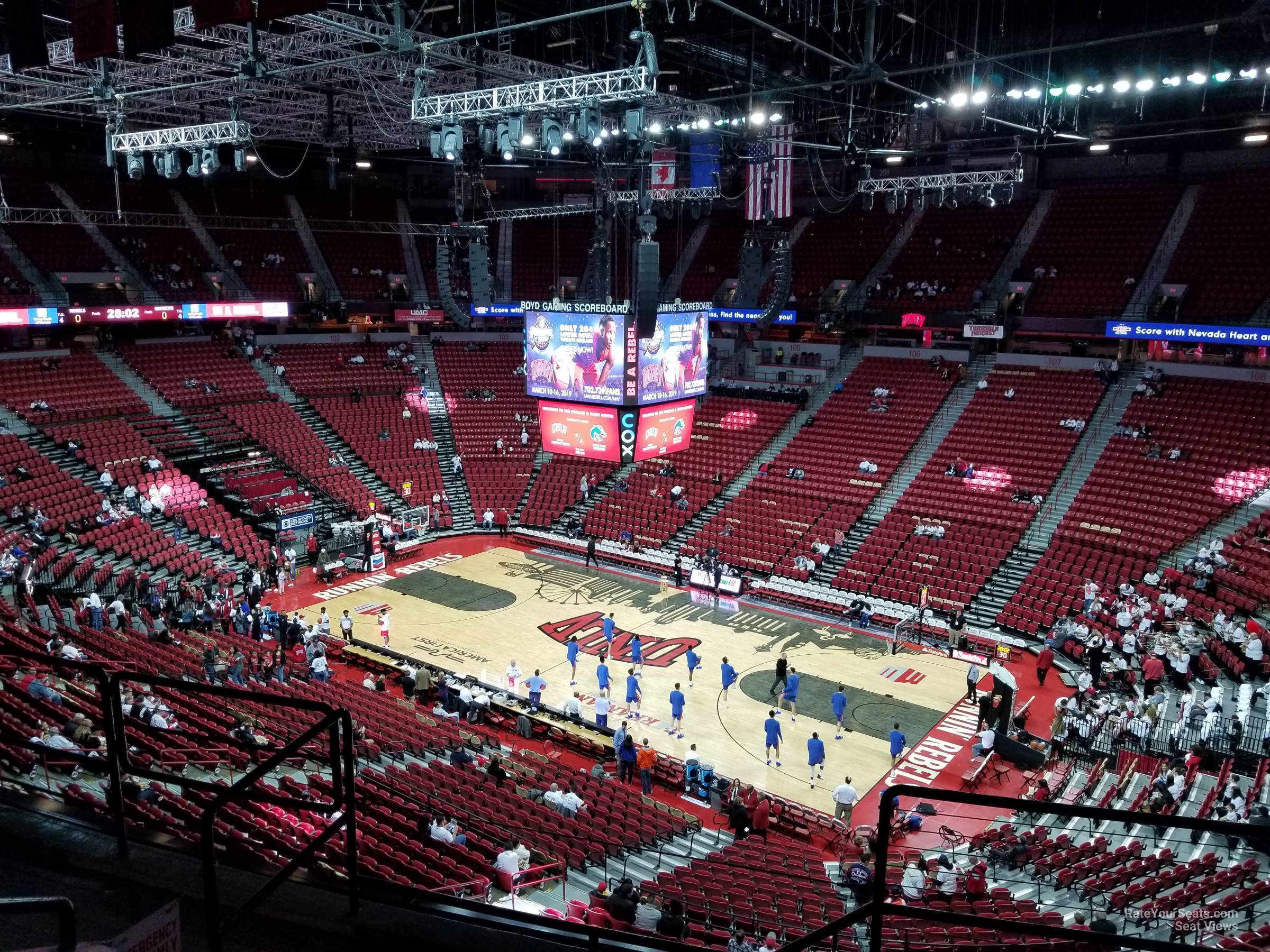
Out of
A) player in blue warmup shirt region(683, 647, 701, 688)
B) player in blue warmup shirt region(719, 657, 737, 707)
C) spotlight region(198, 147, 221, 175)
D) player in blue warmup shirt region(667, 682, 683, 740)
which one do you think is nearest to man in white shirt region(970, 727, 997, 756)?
player in blue warmup shirt region(719, 657, 737, 707)

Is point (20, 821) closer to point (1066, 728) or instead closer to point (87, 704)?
point (87, 704)

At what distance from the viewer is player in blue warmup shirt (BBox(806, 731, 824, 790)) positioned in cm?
1475

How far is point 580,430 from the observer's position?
2003cm

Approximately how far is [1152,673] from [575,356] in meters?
13.0

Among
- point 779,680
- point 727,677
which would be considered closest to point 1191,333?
point 779,680

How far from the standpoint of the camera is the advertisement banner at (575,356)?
729 inches

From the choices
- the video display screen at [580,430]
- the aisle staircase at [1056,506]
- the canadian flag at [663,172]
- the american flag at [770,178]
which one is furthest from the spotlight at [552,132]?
the aisle staircase at [1056,506]

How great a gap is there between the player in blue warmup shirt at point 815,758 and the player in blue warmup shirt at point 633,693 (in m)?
3.48

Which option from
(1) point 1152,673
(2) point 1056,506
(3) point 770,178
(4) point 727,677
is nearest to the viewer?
(1) point 1152,673

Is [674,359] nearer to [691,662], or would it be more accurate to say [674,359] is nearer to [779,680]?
[691,662]

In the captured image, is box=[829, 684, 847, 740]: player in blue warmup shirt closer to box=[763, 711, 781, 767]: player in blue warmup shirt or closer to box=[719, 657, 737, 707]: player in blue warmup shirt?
box=[763, 711, 781, 767]: player in blue warmup shirt

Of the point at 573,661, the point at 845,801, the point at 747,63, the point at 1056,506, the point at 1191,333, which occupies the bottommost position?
the point at 845,801

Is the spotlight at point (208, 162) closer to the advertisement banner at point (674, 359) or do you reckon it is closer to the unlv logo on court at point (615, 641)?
the advertisement banner at point (674, 359)

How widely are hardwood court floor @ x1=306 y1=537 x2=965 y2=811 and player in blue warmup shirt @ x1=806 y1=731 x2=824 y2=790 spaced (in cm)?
14
